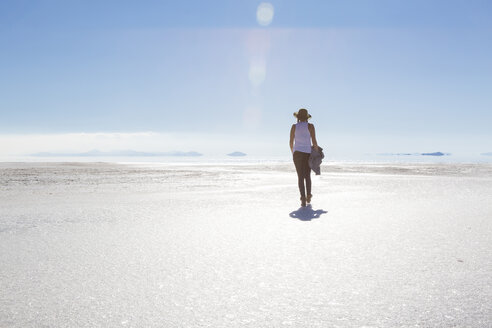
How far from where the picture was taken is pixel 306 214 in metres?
6.96

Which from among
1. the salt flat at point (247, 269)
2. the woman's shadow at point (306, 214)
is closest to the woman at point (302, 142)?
the woman's shadow at point (306, 214)

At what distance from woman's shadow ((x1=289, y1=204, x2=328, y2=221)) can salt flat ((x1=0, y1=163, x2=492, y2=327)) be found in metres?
0.03

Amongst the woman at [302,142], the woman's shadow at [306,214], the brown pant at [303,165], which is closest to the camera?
the woman's shadow at [306,214]

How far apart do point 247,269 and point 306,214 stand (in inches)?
140

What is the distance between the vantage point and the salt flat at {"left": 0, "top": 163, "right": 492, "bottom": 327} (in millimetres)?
2521

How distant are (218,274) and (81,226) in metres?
3.30

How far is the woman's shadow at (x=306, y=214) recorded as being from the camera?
21.7 ft

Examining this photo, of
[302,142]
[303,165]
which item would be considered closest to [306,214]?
[303,165]

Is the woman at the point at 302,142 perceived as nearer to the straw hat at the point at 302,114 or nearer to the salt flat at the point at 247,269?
the straw hat at the point at 302,114

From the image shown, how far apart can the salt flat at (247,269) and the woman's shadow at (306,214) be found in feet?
0.11

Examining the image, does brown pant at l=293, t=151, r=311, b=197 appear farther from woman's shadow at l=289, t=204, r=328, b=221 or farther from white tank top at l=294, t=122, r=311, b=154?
woman's shadow at l=289, t=204, r=328, b=221

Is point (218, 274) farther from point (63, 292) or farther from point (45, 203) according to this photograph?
point (45, 203)

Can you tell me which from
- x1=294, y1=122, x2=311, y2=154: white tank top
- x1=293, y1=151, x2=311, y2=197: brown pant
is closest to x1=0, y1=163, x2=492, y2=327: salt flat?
x1=293, y1=151, x2=311, y2=197: brown pant

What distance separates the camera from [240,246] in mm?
4496
